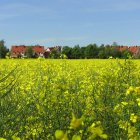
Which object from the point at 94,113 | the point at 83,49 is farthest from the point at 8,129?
the point at 83,49

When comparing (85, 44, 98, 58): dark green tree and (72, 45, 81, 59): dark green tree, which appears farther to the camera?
(72, 45, 81, 59): dark green tree

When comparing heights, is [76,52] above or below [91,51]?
below

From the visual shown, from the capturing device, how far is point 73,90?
5.25 meters

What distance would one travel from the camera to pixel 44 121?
420cm

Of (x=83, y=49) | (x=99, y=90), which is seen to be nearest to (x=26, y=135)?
(x=99, y=90)

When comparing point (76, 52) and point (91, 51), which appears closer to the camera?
point (91, 51)

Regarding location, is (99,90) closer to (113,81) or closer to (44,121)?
(113,81)

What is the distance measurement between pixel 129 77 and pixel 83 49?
52837 millimetres

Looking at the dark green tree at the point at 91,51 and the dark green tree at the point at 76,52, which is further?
the dark green tree at the point at 76,52

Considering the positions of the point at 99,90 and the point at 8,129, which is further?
the point at 99,90

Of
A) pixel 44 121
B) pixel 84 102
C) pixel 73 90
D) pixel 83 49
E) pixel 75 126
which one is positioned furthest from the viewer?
pixel 83 49

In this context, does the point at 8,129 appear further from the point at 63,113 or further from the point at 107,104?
the point at 107,104

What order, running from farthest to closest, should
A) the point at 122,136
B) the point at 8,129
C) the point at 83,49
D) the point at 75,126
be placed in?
the point at 83,49
the point at 122,136
the point at 8,129
the point at 75,126

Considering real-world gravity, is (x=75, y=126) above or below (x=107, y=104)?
above
